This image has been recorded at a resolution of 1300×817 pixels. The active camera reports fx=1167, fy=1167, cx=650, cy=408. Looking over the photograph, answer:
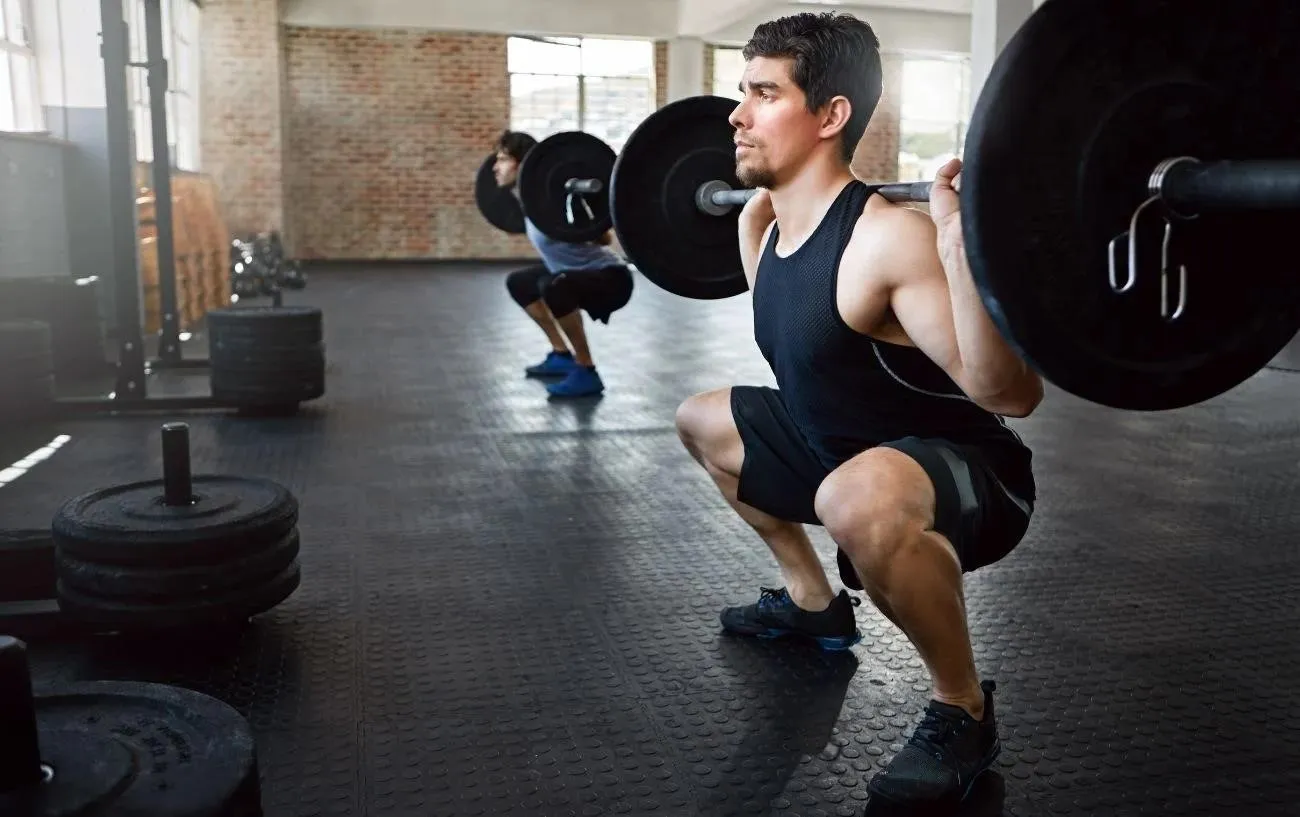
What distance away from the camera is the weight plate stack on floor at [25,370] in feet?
10.7

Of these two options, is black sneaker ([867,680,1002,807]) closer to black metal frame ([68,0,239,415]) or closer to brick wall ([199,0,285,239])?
black metal frame ([68,0,239,415])

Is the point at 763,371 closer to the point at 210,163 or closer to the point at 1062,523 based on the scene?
the point at 1062,523

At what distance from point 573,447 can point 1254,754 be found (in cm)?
198

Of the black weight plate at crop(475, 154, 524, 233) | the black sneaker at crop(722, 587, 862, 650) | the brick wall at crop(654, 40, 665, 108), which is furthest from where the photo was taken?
the brick wall at crop(654, 40, 665, 108)

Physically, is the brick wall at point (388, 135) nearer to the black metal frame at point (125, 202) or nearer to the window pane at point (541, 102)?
the window pane at point (541, 102)

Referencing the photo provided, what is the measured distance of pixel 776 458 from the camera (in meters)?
1.59

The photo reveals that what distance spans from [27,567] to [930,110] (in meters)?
11.0

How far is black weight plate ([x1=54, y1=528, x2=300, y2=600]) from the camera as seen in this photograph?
63.6 inches

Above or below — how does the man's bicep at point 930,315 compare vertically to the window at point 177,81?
below

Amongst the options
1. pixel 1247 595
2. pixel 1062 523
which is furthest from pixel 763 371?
pixel 1247 595

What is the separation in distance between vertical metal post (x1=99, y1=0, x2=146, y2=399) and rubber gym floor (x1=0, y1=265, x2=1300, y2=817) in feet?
1.21

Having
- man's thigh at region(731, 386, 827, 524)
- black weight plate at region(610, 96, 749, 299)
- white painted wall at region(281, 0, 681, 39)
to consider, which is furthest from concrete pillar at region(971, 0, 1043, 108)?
white painted wall at region(281, 0, 681, 39)

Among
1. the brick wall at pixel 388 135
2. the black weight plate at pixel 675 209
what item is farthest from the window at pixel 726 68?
the black weight plate at pixel 675 209

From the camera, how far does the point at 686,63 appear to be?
10516mm
